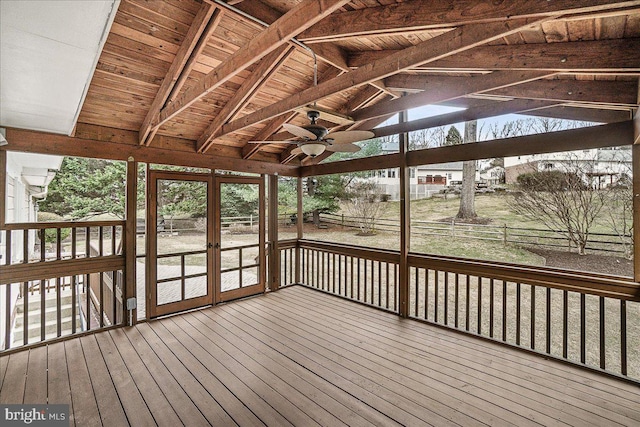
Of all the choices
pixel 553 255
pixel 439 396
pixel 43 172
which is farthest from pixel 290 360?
pixel 43 172

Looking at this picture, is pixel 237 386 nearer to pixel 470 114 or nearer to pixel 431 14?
pixel 431 14

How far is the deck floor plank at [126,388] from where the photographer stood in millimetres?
2270

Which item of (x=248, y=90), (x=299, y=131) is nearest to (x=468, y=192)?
(x=299, y=131)

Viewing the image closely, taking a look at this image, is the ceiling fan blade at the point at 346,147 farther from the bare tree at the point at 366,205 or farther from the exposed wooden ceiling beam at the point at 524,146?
the bare tree at the point at 366,205

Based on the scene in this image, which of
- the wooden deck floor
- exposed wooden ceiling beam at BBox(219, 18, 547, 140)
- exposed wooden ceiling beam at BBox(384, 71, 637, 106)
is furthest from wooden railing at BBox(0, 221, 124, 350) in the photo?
exposed wooden ceiling beam at BBox(384, 71, 637, 106)

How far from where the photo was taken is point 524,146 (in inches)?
130

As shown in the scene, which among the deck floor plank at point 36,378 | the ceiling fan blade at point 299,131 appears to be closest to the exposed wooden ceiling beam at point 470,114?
the ceiling fan blade at point 299,131

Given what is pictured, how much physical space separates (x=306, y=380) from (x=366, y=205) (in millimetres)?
5093

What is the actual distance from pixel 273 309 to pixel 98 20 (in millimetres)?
4097

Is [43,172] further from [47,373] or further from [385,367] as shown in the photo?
[385,367]
